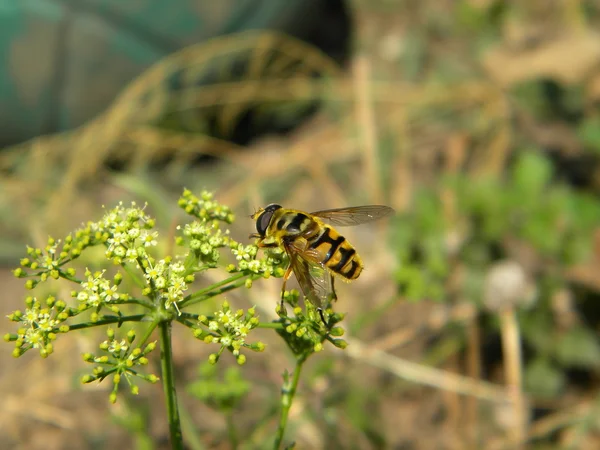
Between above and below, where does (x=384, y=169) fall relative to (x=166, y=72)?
below

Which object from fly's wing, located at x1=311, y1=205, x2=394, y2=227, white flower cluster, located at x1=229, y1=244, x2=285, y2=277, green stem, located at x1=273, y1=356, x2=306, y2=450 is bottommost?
green stem, located at x1=273, y1=356, x2=306, y2=450

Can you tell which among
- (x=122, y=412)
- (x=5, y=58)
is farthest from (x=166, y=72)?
(x=122, y=412)

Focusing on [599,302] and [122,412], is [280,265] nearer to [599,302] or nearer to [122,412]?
[122,412]

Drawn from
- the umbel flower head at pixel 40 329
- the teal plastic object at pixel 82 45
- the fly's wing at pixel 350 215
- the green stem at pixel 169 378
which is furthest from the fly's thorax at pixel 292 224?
the teal plastic object at pixel 82 45

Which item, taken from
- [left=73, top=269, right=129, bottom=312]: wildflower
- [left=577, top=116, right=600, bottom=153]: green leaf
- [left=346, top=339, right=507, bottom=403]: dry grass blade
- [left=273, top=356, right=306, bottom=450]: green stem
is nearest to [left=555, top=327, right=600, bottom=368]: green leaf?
[left=346, top=339, right=507, bottom=403]: dry grass blade

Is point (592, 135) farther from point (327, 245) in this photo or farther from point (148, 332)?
point (148, 332)

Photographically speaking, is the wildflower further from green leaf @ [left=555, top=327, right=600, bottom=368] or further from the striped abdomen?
Result: green leaf @ [left=555, top=327, right=600, bottom=368]

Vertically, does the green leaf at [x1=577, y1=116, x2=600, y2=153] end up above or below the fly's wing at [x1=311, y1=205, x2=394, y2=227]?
above
